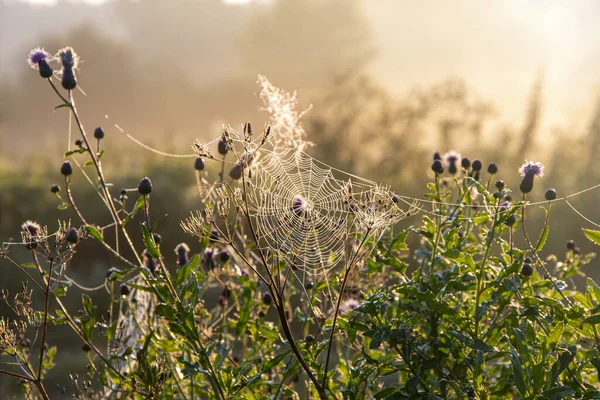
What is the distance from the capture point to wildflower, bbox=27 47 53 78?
1.87 meters

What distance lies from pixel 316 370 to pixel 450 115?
23.6 feet

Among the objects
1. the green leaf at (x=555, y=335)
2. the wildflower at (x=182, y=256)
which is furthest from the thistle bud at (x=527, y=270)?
the wildflower at (x=182, y=256)

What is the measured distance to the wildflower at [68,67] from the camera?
6.00ft

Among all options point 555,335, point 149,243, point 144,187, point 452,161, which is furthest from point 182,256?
point 555,335

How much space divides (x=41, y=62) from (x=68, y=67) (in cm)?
10

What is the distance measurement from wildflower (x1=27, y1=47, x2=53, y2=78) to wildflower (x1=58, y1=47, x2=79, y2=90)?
0.18ft

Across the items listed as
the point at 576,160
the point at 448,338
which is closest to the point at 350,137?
the point at 576,160

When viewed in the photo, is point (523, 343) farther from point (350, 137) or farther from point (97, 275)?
point (350, 137)

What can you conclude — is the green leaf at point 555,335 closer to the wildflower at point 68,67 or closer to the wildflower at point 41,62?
the wildflower at point 68,67

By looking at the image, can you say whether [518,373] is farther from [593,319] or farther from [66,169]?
[66,169]

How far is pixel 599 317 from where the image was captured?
151 cm

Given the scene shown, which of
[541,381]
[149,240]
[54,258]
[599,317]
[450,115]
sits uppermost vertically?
[450,115]

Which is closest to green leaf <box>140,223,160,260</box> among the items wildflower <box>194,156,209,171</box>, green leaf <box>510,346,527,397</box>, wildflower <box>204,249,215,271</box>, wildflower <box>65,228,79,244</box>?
wildflower <box>65,228,79,244</box>

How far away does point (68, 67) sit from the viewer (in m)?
1.84
